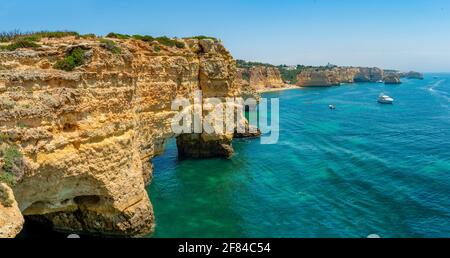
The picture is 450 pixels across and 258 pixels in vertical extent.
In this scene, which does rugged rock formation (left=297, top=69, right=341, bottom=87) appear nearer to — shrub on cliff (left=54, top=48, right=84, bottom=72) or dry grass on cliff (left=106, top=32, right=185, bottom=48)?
dry grass on cliff (left=106, top=32, right=185, bottom=48)

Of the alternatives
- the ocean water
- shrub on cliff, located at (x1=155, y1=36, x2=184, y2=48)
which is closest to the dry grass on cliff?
shrub on cliff, located at (x1=155, y1=36, x2=184, y2=48)

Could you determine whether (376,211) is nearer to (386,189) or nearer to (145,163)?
(386,189)

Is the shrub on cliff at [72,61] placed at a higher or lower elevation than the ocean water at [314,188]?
higher

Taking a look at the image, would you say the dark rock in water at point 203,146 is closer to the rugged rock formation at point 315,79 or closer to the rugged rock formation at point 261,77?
the rugged rock formation at point 261,77

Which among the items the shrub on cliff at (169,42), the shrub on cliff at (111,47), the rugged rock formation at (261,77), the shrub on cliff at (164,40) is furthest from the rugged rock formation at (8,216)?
the rugged rock formation at (261,77)
